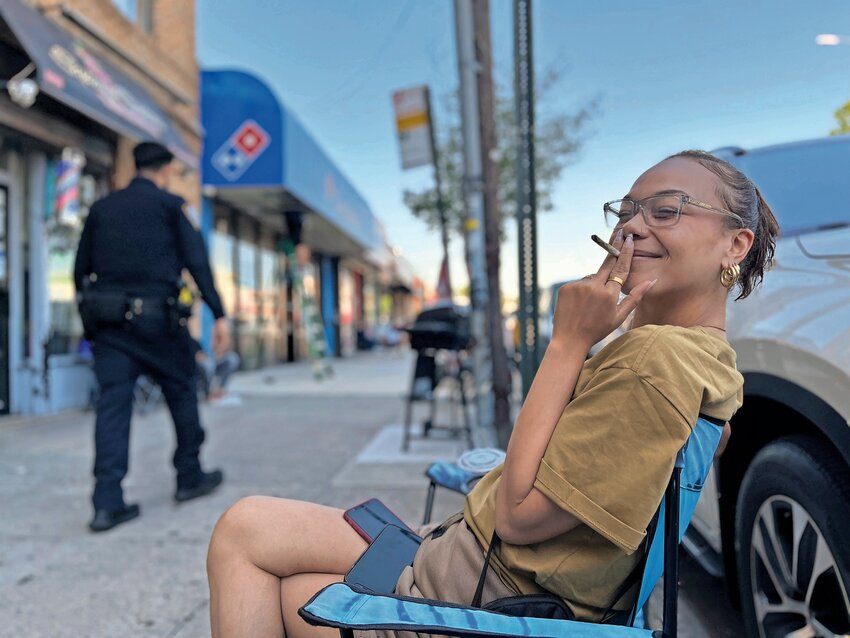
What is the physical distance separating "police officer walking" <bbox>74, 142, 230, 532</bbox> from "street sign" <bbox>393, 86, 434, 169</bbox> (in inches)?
138

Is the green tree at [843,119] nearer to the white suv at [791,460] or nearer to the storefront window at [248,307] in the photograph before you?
the white suv at [791,460]

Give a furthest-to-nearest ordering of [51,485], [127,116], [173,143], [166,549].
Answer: [173,143] < [127,116] < [51,485] < [166,549]

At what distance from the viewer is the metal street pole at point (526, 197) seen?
351cm

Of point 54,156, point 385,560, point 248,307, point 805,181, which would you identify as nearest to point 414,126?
point 54,156

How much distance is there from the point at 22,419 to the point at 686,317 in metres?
6.97

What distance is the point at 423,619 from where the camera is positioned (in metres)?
0.90

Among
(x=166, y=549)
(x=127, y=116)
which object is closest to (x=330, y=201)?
(x=127, y=116)

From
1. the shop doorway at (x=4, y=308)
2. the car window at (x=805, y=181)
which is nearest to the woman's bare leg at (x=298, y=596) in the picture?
the car window at (x=805, y=181)

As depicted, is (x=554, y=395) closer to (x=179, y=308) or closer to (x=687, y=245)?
(x=687, y=245)

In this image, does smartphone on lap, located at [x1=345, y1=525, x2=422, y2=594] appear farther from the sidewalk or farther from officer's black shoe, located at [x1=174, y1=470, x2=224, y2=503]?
officer's black shoe, located at [x1=174, y1=470, x2=224, y2=503]

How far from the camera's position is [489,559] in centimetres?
117

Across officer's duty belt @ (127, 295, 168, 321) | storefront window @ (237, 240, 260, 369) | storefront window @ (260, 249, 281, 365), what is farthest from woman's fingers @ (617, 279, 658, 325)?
storefront window @ (260, 249, 281, 365)

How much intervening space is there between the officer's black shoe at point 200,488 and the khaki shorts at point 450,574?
9.25ft

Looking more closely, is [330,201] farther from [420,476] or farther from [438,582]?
[438,582]
